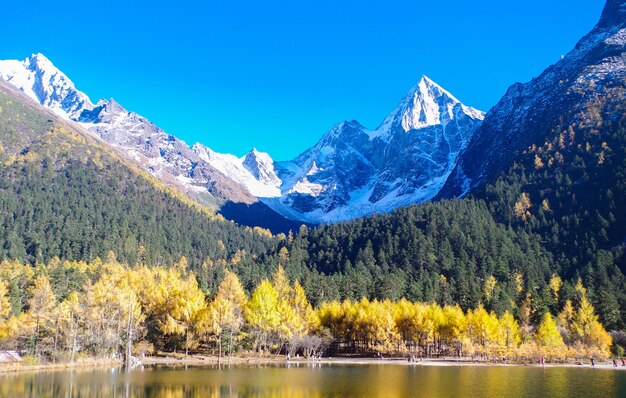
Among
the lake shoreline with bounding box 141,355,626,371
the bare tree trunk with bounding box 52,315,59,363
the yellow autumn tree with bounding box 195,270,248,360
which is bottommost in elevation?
the lake shoreline with bounding box 141,355,626,371

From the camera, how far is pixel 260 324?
111438 mm

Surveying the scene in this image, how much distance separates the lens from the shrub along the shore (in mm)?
96375

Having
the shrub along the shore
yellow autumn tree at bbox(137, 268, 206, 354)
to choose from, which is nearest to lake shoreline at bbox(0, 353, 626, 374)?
the shrub along the shore

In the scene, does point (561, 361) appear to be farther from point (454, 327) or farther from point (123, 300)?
point (123, 300)

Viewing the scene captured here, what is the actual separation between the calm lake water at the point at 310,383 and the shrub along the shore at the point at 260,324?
63.1 feet

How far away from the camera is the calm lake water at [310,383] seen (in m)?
56.5

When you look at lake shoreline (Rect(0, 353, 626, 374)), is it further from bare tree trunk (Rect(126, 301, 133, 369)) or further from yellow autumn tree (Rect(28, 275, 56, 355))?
yellow autumn tree (Rect(28, 275, 56, 355))

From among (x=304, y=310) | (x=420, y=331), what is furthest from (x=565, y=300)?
(x=304, y=310)

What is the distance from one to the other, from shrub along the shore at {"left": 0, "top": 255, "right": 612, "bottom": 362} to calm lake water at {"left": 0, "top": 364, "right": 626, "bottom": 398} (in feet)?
63.1

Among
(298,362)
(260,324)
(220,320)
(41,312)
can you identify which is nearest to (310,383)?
(298,362)

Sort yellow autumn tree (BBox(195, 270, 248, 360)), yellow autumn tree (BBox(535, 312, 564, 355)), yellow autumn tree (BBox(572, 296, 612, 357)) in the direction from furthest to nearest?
yellow autumn tree (BBox(572, 296, 612, 357))
yellow autumn tree (BBox(535, 312, 564, 355))
yellow autumn tree (BBox(195, 270, 248, 360))

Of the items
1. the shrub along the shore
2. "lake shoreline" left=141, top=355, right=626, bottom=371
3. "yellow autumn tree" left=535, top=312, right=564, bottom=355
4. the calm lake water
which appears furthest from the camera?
"yellow autumn tree" left=535, top=312, right=564, bottom=355

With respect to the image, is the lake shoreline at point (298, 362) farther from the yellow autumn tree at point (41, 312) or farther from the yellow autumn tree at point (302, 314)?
the yellow autumn tree at point (41, 312)

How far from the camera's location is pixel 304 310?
418 feet
